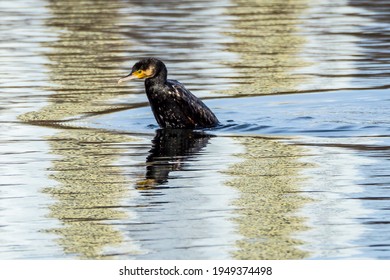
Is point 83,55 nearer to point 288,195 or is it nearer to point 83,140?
point 83,140

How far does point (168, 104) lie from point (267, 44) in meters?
10.4

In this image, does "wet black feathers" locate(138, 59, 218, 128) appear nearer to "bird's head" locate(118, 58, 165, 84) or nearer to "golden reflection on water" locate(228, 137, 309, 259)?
"bird's head" locate(118, 58, 165, 84)

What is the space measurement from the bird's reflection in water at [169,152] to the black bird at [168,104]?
0.13m

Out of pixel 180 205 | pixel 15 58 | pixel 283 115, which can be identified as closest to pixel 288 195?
pixel 180 205

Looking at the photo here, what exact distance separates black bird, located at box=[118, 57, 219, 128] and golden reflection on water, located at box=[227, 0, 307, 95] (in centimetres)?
279

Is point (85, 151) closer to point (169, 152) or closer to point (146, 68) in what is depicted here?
point (169, 152)

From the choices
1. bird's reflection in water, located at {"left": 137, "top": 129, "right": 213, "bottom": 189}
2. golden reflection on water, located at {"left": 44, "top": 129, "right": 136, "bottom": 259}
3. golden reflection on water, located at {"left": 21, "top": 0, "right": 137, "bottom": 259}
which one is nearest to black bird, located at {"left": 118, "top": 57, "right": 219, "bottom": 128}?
bird's reflection in water, located at {"left": 137, "top": 129, "right": 213, "bottom": 189}

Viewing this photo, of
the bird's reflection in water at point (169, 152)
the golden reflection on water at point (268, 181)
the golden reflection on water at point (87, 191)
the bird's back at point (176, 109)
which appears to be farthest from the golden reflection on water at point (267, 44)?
the golden reflection on water at point (87, 191)

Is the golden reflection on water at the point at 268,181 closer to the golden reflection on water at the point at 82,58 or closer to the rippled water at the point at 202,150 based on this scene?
the rippled water at the point at 202,150

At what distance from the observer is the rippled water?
9156 millimetres

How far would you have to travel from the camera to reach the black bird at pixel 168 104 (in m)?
14.9

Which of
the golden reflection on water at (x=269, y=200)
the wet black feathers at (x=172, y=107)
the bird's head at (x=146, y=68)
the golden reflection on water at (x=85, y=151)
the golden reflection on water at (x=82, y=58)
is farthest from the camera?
the golden reflection on water at (x=82, y=58)

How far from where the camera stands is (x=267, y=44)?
25203 mm

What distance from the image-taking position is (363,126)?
14.5 meters
